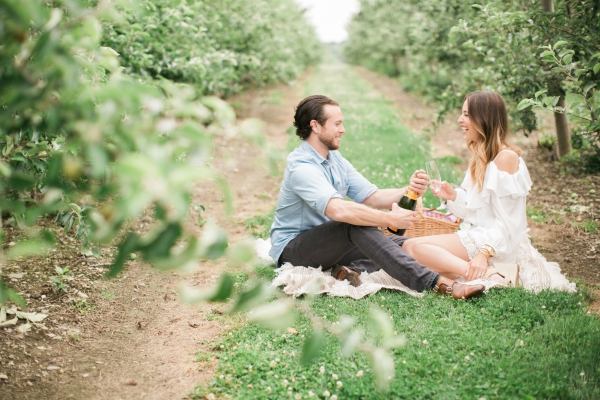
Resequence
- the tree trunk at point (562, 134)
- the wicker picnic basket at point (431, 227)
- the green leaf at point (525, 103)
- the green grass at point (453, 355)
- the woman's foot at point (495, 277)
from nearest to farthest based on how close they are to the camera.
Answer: the green grass at point (453, 355) < the green leaf at point (525, 103) < the woman's foot at point (495, 277) < the wicker picnic basket at point (431, 227) < the tree trunk at point (562, 134)

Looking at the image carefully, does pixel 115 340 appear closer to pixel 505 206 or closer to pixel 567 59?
pixel 505 206

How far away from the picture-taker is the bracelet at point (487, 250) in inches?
172

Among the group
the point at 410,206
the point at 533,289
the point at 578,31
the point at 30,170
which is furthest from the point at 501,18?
the point at 30,170

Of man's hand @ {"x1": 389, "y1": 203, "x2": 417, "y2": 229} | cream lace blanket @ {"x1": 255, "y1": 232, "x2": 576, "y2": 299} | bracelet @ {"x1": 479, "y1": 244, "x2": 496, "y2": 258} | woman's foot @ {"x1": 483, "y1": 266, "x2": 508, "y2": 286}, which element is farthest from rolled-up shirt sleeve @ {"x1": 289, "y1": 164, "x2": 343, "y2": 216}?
woman's foot @ {"x1": 483, "y1": 266, "x2": 508, "y2": 286}

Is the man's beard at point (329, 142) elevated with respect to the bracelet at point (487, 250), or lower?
elevated

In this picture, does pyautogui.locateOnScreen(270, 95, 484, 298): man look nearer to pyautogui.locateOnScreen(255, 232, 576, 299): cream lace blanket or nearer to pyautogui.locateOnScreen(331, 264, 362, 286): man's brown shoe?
pyautogui.locateOnScreen(331, 264, 362, 286): man's brown shoe

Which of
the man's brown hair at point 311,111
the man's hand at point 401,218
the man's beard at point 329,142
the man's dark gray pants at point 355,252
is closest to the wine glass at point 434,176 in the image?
the man's dark gray pants at point 355,252

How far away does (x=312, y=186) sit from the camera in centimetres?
441

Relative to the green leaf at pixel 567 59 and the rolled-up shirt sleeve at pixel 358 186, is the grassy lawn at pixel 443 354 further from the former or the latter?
the green leaf at pixel 567 59

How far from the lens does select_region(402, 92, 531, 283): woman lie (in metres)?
4.39

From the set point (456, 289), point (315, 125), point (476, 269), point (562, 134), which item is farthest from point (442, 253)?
point (562, 134)

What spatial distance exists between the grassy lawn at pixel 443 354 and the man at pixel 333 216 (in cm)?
29

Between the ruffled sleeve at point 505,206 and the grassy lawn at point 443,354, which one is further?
the ruffled sleeve at point 505,206

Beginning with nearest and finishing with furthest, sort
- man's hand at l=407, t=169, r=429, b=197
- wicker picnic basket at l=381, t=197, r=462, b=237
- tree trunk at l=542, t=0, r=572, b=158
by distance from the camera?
man's hand at l=407, t=169, r=429, b=197
wicker picnic basket at l=381, t=197, r=462, b=237
tree trunk at l=542, t=0, r=572, b=158
